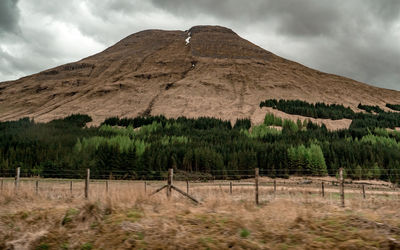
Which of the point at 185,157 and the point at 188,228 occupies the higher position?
the point at 185,157

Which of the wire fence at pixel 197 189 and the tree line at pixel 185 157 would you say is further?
the tree line at pixel 185 157

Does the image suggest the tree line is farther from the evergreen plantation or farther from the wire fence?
the wire fence

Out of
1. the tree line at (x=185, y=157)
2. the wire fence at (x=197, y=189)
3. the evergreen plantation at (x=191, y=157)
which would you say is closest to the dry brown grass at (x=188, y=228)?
the wire fence at (x=197, y=189)

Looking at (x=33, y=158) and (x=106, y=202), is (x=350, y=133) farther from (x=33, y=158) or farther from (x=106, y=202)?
(x=106, y=202)

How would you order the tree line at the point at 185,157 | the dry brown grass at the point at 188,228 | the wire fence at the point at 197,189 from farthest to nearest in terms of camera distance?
the tree line at the point at 185,157 → the wire fence at the point at 197,189 → the dry brown grass at the point at 188,228

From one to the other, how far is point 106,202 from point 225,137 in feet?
324

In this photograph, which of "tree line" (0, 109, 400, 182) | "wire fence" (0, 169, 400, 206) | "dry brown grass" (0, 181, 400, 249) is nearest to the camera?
"dry brown grass" (0, 181, 400, 249)

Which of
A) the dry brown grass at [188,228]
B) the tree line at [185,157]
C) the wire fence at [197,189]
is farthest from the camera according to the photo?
the tree line at [185,157]

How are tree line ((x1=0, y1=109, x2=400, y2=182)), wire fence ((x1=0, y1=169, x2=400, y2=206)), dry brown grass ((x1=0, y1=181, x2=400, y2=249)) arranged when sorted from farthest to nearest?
tree line ((x1=0, y1=109, x2=400, y2=182)) → wire fence ((x1=0, y1=169, x2=400, y2=206)) → dry brown grass ((x1=0, y1=181, x2=400, y2=249))

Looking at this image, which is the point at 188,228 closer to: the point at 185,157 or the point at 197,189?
the point at 197,189

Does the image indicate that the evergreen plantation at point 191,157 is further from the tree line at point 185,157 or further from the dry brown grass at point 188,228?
the dry brown grass at point 188,228

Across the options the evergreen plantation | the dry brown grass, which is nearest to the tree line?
the evergreen plantation

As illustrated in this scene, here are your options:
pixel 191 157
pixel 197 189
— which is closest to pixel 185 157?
pixel 191 157

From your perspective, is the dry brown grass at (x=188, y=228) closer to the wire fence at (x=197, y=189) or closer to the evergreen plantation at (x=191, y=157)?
the wire fence at (x=197, y=189)
